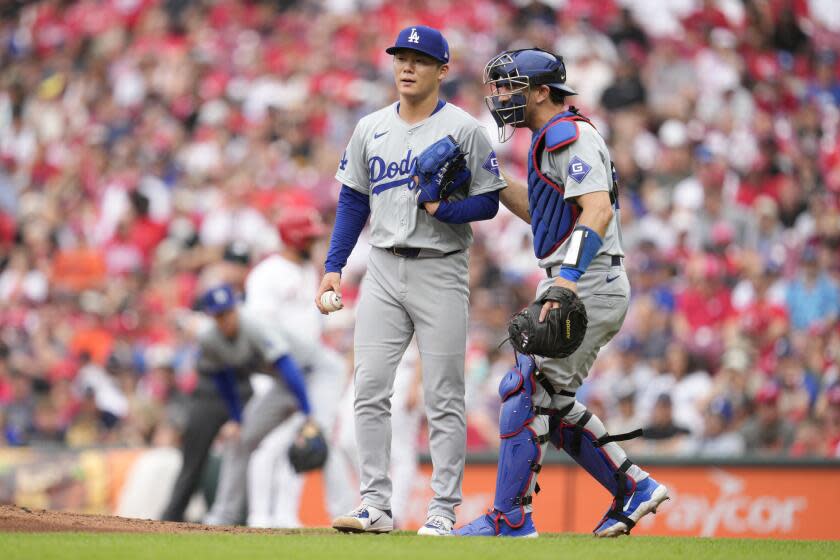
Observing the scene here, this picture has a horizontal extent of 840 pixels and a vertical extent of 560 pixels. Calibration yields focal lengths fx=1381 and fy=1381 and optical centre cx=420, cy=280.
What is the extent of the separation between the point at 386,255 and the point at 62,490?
6557 mm

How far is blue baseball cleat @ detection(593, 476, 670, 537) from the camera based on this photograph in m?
6.32

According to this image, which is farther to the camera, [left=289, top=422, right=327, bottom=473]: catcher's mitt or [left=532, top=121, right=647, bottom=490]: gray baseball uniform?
[left=289, top=422, right=327, bottom=473]: catcher's mitt

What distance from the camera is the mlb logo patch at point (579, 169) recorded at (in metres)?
6.01

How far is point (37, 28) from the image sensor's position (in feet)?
69.8

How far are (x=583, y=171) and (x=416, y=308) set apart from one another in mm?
1035

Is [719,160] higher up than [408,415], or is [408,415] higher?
[719,160]

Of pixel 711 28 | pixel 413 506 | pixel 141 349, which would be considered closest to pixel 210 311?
pixel 413 506

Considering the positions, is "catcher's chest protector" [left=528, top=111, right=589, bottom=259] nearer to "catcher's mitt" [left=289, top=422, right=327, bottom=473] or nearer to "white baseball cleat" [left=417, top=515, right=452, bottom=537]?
"white baseball cleat" [left=417, top=515, right=452, bottom=537]

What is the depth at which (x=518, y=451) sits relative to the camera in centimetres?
618

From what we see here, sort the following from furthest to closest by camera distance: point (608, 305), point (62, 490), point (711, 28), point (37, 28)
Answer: point (37, 28)
point (711, 28)
point (62, 490)
point (608, 305)

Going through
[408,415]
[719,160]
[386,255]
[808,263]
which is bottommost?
[408,415]

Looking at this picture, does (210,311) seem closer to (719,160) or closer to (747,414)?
(747,414)

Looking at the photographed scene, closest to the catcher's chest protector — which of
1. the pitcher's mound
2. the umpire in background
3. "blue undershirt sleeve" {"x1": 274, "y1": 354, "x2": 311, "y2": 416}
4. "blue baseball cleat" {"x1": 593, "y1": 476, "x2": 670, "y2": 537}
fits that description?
"blue baseball cleat" {"x1": 593, "y1": 476, "x2": 670, "y2": 537}

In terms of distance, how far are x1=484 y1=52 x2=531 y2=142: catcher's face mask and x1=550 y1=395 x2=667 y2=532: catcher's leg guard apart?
131 centimetres
